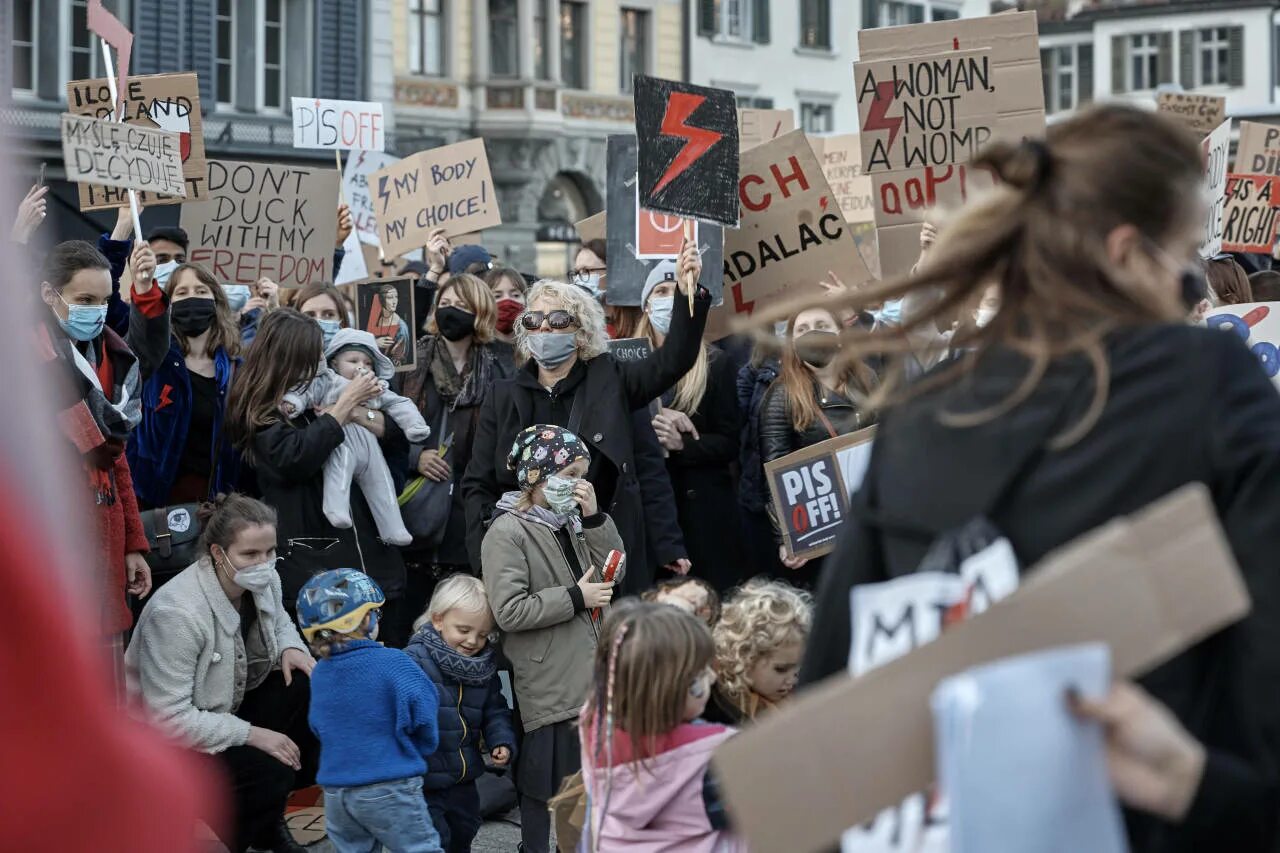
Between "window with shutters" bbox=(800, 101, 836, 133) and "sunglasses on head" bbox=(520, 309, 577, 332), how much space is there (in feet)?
129

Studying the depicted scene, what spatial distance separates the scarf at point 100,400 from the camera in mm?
5891

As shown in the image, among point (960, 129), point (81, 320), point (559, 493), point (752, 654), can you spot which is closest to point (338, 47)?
point (960, 129)

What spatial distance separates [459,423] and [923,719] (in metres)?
6.48

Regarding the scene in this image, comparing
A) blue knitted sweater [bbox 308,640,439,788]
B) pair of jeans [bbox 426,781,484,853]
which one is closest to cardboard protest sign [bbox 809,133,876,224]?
pair of jeans [bbox 426,781,484,853]

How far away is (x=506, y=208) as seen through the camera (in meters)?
39.1

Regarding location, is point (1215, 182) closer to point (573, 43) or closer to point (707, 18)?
point (573, 43)

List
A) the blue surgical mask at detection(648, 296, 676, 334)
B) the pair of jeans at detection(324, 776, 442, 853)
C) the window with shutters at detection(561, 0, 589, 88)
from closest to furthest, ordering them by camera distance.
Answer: the pair of jeans at detection(324, 776, 442, 853) < the blue surgical mask at detection(648, 296, 676, 334) < the window with shutters at detection(561, 0, 589, 88)

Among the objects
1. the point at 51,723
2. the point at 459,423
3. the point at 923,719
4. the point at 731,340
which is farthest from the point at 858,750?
the point at 731,340

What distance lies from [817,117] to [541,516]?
135 feet

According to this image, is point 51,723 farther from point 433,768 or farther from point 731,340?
point 731,340

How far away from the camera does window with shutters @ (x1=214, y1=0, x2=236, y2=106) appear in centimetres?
3066

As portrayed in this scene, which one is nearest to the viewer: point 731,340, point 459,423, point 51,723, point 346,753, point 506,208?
point 51,723

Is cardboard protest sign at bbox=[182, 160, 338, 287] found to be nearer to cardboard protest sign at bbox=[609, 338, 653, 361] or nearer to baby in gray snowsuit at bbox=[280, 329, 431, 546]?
baby in gray snowsuit at bbox=[280, 329, 431, 546]

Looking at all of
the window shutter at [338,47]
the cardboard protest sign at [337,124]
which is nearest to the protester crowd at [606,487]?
the cardboard protest sign at [337,124]
